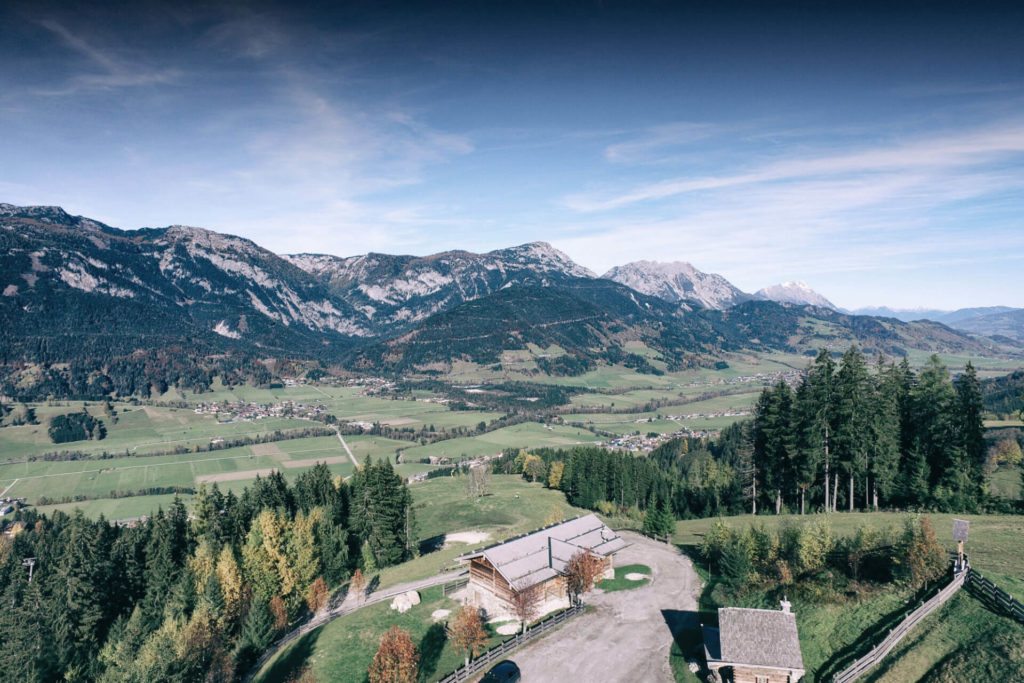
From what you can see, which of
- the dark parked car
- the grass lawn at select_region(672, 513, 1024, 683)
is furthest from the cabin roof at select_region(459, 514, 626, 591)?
the grass lawn at select_region(672, 513, 1024, 683)

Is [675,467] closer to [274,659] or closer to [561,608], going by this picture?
[561,608]

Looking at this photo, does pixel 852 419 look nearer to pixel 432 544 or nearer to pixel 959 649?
pixel 959 649

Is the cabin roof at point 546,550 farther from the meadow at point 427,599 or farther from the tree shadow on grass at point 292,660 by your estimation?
the tree shadow on grass at point 292,660

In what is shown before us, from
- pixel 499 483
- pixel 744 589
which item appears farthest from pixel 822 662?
pixel 499 483

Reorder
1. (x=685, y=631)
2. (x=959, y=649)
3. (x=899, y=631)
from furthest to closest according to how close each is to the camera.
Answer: (x=685, y=631) → (x=899, y=631) → (x=959, y=649)

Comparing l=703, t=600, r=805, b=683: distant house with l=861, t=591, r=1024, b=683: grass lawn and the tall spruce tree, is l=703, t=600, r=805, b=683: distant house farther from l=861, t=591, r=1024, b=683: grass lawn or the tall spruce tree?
the tall spruce tree

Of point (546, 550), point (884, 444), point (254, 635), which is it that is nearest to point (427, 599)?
point (546, 550)

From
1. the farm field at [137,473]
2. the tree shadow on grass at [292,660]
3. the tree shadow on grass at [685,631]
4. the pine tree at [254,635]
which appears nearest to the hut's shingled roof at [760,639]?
the tree shadow on grass at [685,631]
